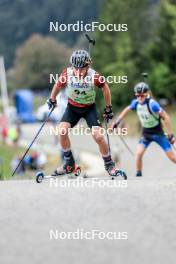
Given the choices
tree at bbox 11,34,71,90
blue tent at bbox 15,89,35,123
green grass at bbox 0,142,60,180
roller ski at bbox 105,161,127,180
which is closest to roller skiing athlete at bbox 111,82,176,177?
roller ski at bbox 105,161,127,180

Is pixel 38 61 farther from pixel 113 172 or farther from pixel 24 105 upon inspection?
pixel 113 172

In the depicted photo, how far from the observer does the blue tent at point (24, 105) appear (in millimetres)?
60175

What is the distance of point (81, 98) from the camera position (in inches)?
423

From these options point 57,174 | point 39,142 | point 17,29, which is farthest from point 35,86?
point 57,174

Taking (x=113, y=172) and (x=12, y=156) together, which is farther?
(x=12, y=156)

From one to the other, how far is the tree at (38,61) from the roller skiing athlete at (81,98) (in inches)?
4021

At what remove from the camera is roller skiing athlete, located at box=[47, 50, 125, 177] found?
1046 centimetres

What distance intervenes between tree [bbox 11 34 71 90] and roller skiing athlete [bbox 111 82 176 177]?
99746mm

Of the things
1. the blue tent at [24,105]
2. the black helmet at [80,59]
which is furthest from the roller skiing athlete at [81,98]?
the blue tent at [24,105]

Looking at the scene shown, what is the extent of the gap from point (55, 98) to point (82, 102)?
40cm

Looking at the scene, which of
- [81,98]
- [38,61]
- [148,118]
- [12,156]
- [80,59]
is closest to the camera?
[80,59]

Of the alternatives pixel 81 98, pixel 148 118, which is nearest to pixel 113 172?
pixel 81 98

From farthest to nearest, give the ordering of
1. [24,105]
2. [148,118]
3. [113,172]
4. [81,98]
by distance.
Result: [24,105] < [148,118] < [113,172] < [81,98]

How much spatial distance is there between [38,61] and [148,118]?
106 meters
